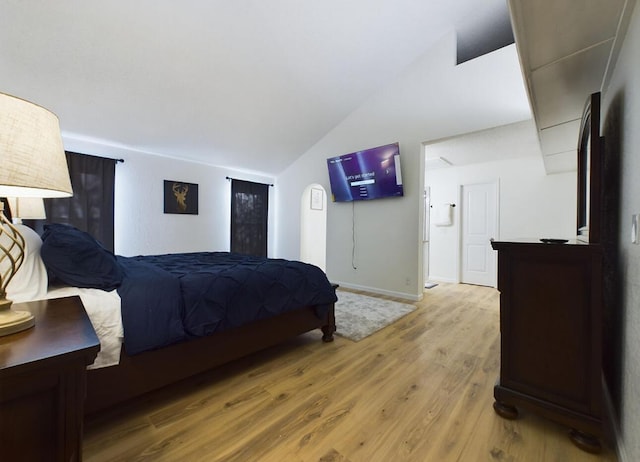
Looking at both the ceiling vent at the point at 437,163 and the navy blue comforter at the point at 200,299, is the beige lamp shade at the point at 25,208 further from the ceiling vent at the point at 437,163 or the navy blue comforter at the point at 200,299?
the ceiling vent at the point at 437,163

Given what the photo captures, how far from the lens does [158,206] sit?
14.0ft

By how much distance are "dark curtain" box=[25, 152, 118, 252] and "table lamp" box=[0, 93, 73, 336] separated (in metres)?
3.35

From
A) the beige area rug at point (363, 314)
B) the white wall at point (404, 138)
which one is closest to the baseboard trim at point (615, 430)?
the beige area rug at point (363, 314)

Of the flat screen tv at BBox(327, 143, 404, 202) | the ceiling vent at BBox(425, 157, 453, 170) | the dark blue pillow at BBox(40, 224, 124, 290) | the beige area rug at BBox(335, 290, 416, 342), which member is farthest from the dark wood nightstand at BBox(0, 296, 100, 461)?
the ceiling vent at BBox(425, 157, 453, 170)

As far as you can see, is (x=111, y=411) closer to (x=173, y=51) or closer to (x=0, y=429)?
(x=0, y=429)

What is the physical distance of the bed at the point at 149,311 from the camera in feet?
4.45

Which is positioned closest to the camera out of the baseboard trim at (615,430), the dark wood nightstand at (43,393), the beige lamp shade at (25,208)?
the dark wood nightstand at (43,393)

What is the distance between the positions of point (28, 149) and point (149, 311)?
974mm

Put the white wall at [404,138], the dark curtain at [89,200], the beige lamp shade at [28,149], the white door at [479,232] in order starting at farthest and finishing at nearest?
the white door at [479,232] → the dark curtain at [89,200] → the white wall at [404,138] → the beige lamp shade at [28,149]

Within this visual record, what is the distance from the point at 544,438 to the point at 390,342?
1.23 metres

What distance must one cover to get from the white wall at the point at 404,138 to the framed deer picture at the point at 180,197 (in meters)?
2.14

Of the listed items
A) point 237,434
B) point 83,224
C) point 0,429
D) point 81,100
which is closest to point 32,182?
point 0,429

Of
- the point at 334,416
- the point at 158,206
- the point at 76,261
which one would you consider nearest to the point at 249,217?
the point at 158,206

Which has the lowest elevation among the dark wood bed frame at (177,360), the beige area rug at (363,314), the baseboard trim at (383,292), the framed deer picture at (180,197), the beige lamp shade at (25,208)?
the beige area rug at (363,314)
